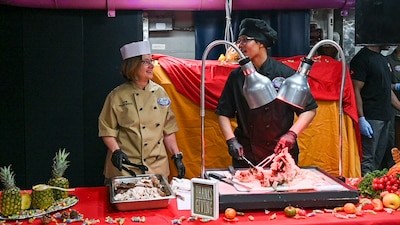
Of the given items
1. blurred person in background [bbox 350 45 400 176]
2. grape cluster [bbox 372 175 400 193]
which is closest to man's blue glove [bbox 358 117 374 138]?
blurred person in background [bbox 350 45 400 176]

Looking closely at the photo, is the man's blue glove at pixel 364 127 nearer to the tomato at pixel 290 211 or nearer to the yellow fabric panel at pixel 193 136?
the yellow fabric panel at pixel 193 136

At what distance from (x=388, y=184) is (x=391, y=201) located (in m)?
0.15

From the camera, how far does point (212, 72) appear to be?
13.5 ft

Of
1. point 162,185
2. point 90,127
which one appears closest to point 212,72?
point 90,127

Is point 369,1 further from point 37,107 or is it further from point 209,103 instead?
point 37,107

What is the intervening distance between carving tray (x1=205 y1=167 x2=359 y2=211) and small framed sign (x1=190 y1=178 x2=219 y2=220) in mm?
95

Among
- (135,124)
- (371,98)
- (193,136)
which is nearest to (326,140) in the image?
(371,98)

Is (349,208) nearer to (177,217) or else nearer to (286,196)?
(286,196)

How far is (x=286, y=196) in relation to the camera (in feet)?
7.21

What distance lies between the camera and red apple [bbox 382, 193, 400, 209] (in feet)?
7.21

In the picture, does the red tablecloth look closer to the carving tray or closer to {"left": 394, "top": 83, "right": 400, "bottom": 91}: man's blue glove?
A: the carving tray

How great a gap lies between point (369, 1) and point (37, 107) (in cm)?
271

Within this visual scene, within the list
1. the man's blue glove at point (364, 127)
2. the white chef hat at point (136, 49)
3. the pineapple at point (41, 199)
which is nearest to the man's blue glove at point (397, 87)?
the man's blue glove at point (364, 127)

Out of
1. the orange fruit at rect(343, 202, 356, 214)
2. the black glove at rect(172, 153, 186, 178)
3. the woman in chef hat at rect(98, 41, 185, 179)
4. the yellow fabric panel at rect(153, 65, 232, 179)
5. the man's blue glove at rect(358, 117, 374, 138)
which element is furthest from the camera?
the man's blue glove at rect(358, 117, 374, 138)
